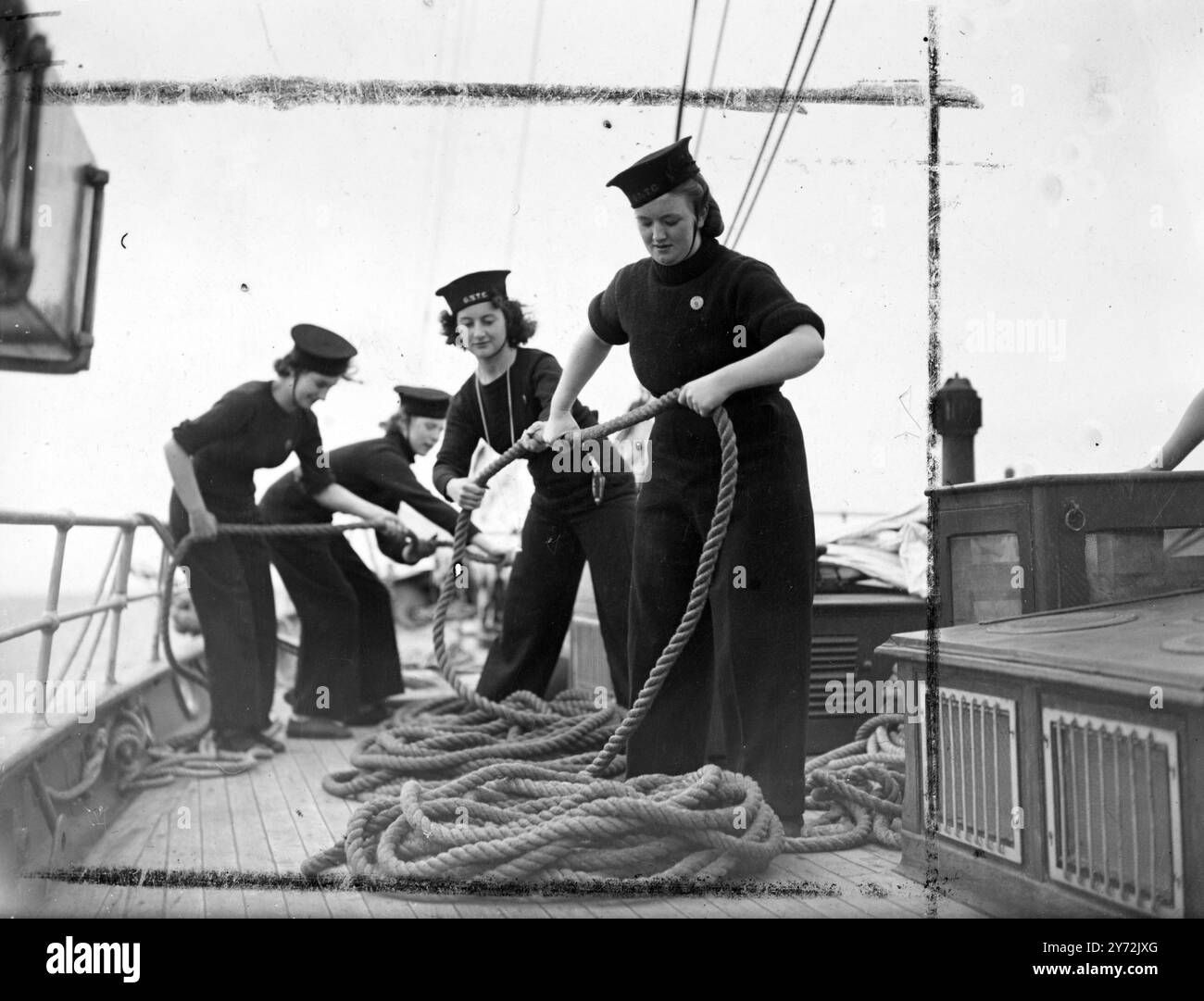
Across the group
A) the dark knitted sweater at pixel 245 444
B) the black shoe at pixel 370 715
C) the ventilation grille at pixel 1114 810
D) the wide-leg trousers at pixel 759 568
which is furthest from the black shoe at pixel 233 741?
the ventilation grille at pixel 1114 810

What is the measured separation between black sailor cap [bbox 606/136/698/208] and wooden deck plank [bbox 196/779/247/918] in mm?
1669

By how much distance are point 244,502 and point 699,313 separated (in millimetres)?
1637

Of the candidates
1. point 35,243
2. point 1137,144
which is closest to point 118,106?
point 35,243

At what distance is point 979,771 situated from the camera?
6.33 feet

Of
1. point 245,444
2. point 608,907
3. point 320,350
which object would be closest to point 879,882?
point 608,907

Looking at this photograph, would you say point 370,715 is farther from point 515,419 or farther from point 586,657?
point 515,419

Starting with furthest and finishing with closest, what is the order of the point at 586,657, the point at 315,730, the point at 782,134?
1. the point at 586,657
2. the point at 315,730
3. the point at 782,134

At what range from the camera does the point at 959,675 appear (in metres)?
1.98

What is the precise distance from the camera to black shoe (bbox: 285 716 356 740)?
342 cm

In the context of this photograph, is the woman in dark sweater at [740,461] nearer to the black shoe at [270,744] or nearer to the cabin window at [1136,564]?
the cabin window at [1136,564]

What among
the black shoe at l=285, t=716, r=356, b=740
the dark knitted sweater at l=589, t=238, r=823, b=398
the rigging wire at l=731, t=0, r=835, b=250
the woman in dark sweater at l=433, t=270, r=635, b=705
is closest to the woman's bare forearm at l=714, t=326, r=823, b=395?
the dark knitted sweater at l=589, t=238, r=823, b=398

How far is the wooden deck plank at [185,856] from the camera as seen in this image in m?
2.09
